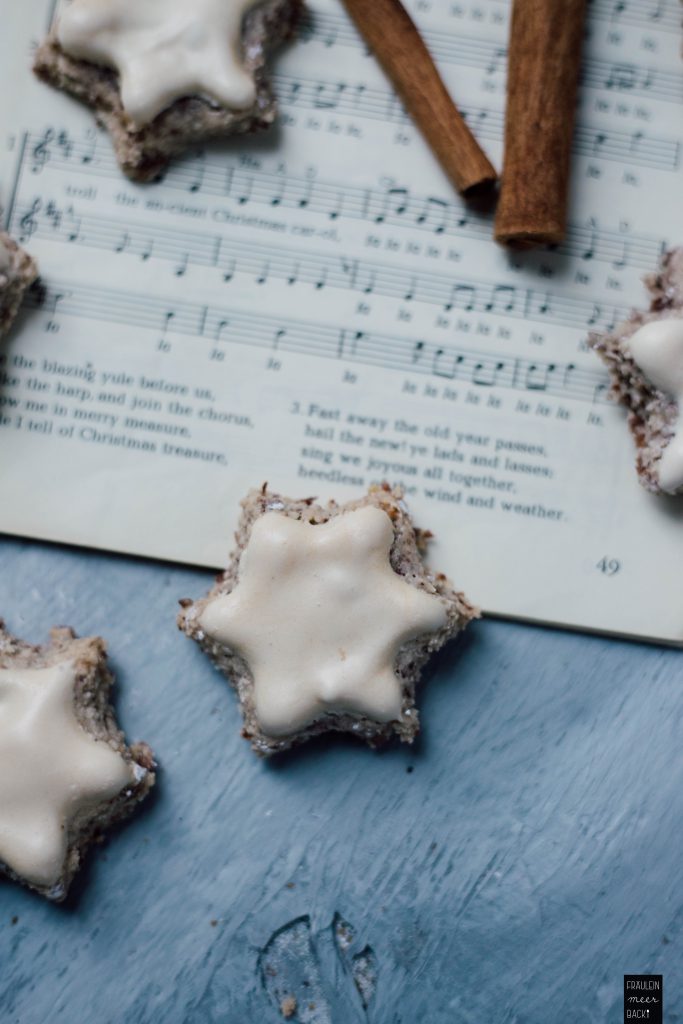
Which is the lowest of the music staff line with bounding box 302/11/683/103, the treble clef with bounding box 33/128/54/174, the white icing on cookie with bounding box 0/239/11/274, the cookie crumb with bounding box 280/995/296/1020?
the cookie crumb with bounding box 280/995/296/1020

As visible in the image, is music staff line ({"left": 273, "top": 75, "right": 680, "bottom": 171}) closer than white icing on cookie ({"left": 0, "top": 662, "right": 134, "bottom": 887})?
No

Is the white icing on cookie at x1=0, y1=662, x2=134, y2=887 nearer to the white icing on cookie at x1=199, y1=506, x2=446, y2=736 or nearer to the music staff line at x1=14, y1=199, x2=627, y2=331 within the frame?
the white icing on cookie at x1=199, y1=506, x2=446, y2=736

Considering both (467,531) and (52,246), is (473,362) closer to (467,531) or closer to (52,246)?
(467,531)

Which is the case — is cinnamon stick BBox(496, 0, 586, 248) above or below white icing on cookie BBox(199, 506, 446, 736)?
above

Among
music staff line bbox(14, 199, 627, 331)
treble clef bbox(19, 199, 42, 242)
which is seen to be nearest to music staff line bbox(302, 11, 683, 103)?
music staff line bbox(14, 199, 627, 331)

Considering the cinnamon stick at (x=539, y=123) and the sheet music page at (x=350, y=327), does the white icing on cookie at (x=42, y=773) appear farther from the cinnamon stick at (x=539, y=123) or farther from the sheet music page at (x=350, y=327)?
the cinnamon stick at (x=539, y=123)

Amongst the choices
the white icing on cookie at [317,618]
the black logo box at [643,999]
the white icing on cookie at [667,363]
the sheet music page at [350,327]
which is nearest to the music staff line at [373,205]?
the sheet music page at [350,327]

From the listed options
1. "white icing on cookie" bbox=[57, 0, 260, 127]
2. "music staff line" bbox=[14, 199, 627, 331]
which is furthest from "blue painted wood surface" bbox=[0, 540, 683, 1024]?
"white icing on cookie" bbox=[57, 0, 260, 127]
